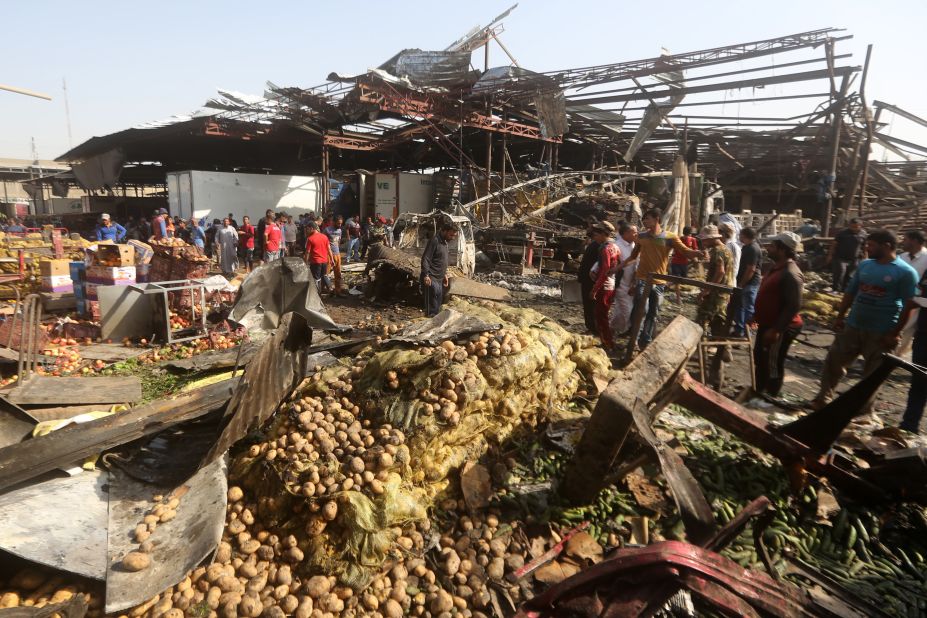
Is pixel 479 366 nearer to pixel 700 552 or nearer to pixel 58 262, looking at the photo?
pixel 700 552

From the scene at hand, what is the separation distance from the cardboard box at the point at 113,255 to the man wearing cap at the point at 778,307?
28.5 ft

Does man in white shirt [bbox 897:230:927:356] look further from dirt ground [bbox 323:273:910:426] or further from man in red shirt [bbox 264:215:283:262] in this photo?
man in red shirt [bbox 264:215:283:262]

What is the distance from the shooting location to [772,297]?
16.9 feet

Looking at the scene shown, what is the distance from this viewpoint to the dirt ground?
576 centimetres

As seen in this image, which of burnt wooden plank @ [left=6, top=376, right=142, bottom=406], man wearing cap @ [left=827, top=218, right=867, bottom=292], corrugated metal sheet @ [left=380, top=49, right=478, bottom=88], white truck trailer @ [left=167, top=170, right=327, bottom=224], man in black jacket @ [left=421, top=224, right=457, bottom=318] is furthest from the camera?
white truck trailer @ [left=167, top=170, right=327, bottom=224]

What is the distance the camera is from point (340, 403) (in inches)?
146

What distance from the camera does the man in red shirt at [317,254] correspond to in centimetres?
988

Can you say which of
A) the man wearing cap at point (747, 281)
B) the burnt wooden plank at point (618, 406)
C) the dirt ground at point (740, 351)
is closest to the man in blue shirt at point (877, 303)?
the dirt ground at point (740, 351)

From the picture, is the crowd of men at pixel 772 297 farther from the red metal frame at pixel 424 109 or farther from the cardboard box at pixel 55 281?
the red metal frame at pixel 424 109

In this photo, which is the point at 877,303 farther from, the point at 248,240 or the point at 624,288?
the point at 248,240

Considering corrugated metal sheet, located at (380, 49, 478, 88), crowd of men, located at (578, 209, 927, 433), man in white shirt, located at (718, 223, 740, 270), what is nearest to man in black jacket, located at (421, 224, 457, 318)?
crowd of men, located at (578, 209, 927, 433)

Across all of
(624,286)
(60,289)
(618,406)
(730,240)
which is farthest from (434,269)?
(60,289)

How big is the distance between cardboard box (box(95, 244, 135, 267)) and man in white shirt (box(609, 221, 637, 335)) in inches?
292

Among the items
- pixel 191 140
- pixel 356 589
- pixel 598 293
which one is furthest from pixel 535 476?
pixel 191 140
